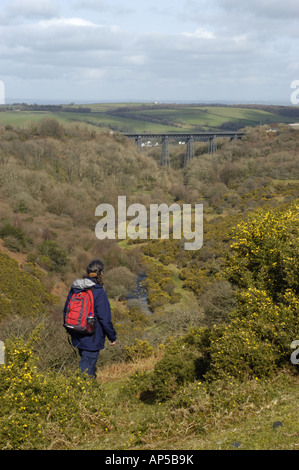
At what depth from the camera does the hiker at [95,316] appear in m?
4.97

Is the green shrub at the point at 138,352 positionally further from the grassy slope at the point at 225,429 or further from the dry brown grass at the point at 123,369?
the grassy slope at the point at 225,429

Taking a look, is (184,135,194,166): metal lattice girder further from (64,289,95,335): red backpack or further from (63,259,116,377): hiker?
(64,289,95,335): red backpack

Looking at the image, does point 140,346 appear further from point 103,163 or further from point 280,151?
point 280,151

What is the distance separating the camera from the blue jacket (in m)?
4.96

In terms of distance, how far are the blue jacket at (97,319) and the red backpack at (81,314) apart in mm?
66

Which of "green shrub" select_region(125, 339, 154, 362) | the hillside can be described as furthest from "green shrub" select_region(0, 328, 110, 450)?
"green shrub" select_region(125, 339, 154, 362)

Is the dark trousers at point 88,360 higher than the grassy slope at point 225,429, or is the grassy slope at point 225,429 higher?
the dark trousers at point 88,360

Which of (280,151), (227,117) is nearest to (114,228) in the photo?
(280,151)

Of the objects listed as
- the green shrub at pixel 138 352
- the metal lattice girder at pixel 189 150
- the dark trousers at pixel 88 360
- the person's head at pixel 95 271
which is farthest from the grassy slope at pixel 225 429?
the metal lattice girder at pixel 189 150

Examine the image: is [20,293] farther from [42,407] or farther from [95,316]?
[42,407]

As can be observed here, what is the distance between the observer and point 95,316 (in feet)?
16.4

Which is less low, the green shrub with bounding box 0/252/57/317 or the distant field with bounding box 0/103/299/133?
the distant field with bounding box 0/103/299/133

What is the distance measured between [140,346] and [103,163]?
48.5 m

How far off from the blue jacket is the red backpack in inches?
2.6
